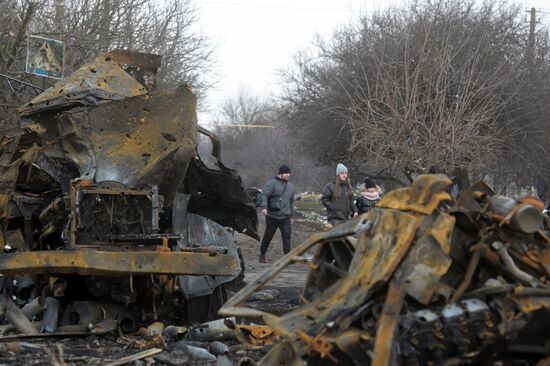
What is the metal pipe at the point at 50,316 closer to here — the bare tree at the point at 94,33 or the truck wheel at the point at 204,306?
the truck wheel at the point at 204,306

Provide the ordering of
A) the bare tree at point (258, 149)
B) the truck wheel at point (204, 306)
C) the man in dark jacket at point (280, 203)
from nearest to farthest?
the truck wheel at point (204, 306)
the man in dark jacket at point (280, 203)
the bare tree at point (258, 149)

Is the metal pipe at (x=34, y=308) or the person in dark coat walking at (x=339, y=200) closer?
the metal pipe at (x=34, y=308)

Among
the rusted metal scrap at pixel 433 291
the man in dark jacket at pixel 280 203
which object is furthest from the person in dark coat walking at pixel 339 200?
the rusted metal scrap at pixel 433 291

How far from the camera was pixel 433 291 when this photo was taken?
4297mm

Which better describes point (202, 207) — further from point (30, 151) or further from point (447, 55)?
point (447, 55)

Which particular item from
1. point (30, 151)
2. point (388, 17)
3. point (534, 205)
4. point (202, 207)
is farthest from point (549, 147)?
point (534, 205)

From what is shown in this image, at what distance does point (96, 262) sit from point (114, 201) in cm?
89

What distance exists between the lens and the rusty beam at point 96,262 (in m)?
7.22

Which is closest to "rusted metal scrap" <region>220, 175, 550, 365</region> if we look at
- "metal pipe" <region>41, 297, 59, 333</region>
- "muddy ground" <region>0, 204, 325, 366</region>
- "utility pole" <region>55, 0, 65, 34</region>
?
"muddy ground" <region>0, 204, 325, 366</region>

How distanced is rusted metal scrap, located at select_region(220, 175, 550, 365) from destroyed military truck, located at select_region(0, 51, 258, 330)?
2859mm

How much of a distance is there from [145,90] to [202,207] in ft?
4.67

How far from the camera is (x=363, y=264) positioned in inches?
182

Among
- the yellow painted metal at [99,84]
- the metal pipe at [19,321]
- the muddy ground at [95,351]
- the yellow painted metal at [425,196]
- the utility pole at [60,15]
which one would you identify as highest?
the utility pole at [60,15]

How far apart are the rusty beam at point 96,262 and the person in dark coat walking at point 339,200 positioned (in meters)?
5.24
